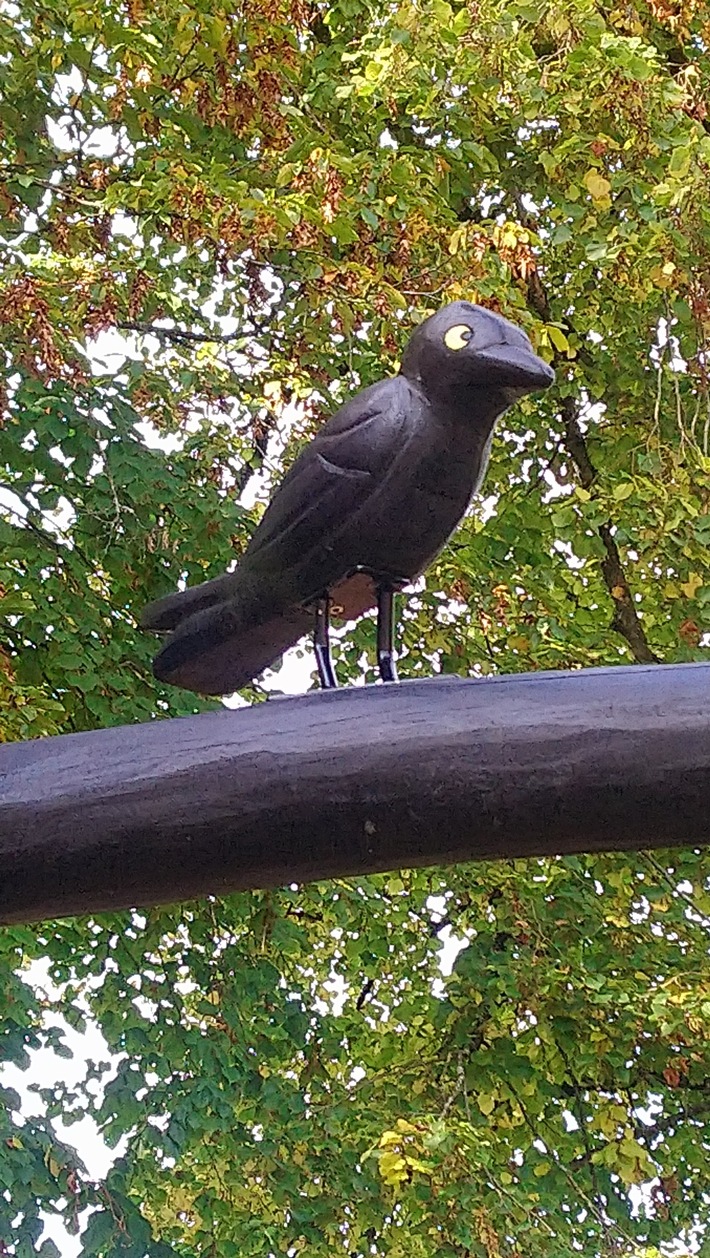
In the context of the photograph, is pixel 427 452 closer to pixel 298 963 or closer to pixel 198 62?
pixel 198 62

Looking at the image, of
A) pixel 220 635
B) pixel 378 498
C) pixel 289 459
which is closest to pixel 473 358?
pixel 378 498

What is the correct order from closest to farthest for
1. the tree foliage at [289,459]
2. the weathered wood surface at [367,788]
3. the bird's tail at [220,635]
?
the weathered wood surface at [367,788]
the bird's tail at [220,635]
the tree foliage at [289,459]

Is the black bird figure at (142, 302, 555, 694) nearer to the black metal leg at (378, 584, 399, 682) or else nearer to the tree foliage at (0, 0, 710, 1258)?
the black metal leg at (378, 584, 399, 682)

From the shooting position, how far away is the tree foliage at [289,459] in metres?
2.87

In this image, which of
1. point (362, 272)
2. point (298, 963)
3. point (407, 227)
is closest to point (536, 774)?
point (362, 272)

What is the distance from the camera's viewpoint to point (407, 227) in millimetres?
3082

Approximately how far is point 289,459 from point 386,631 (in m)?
1.93

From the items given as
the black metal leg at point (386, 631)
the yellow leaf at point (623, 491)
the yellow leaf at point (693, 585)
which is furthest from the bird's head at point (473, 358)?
the yellow leaf at point (693, 585)

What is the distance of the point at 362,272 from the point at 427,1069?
2255 mm

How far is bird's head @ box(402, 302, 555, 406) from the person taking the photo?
112 centimetres

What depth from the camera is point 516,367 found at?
1115 millimetres

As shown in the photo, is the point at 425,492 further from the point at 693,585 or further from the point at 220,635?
the point at 693,585

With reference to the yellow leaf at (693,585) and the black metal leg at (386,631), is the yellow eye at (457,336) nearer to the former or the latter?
the black metal leg at (386,631)

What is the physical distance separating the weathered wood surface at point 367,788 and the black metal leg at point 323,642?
0.13 m
